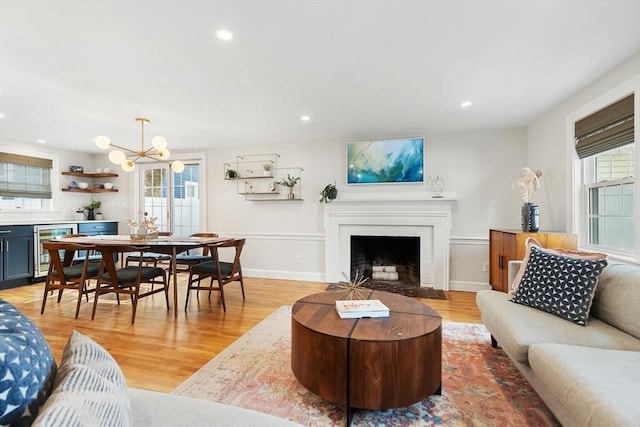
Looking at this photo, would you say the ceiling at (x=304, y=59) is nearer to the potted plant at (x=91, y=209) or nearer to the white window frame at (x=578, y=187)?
the white window frame at (x=578, y=187)

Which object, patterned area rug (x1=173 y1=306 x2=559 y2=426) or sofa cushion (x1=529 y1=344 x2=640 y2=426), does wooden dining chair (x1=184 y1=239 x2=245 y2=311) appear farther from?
sofa cushion (x1=529 y1=344 x2=640 y2=426)

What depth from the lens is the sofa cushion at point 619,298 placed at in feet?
5.58

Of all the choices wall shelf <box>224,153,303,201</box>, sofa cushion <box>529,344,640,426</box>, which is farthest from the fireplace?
sofa cushion <box>529,344,640,426</box>

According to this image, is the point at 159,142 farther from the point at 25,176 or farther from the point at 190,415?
the point at 25,176

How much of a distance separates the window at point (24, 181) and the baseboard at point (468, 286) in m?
6.89

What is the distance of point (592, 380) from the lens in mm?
1232

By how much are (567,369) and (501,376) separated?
0.86 meters

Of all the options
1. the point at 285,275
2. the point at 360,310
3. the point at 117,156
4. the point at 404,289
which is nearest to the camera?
the point at 360,310

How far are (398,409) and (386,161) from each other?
11.3 feet

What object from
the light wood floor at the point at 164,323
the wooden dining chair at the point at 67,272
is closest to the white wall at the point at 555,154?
the light wood floor at the point at 164,323

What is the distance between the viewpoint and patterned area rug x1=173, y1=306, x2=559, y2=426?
167 centimetres

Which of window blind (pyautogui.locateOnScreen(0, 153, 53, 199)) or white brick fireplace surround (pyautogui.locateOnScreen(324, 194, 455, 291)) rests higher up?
window blind (pyautogui.locateOnScreen(0, 153, 53, 199))

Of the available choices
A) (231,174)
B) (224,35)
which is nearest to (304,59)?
(224,35)

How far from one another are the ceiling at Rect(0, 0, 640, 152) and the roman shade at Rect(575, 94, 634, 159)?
33cm
